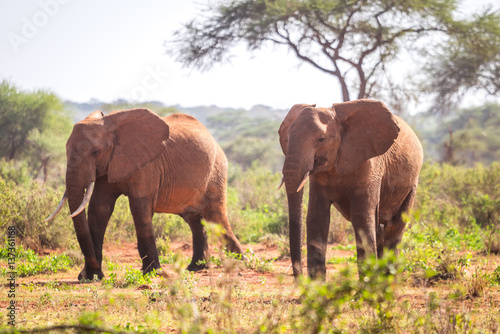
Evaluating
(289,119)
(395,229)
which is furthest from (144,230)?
(395,229)

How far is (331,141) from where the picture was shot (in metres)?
5.42

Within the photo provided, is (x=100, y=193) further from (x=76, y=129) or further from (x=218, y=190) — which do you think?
(x=218, y=190)

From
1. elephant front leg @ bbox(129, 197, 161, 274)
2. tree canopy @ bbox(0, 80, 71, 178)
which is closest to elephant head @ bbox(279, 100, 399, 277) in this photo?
elephant front leg @ bbox(129, 197, 161, 274)

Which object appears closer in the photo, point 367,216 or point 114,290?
point 367,216

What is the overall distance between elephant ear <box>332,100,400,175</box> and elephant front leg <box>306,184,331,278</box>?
1.31 ft

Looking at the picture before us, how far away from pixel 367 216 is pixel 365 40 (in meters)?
11.3

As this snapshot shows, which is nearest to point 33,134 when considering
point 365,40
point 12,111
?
point 12,111

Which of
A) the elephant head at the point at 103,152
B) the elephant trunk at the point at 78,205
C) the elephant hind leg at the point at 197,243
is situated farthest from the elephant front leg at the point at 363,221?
the elephant hind leg at the point at 197,243

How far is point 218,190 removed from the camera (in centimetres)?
823

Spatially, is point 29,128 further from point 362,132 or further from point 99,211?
point 362,132

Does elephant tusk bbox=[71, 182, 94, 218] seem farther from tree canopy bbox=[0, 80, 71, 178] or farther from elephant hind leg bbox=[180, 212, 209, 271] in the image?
tree canopy bbox=[0, 80, 71, 178]

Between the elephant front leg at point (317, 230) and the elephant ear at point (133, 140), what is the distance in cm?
214

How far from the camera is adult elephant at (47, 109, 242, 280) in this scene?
21.4ft

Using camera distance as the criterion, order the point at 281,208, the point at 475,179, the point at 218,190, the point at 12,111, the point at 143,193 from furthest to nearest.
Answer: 1. the point at 12,111
2. the point at 475,179
3. the point at 281,208
4. the point at 218,190
5. the point at 143,193
